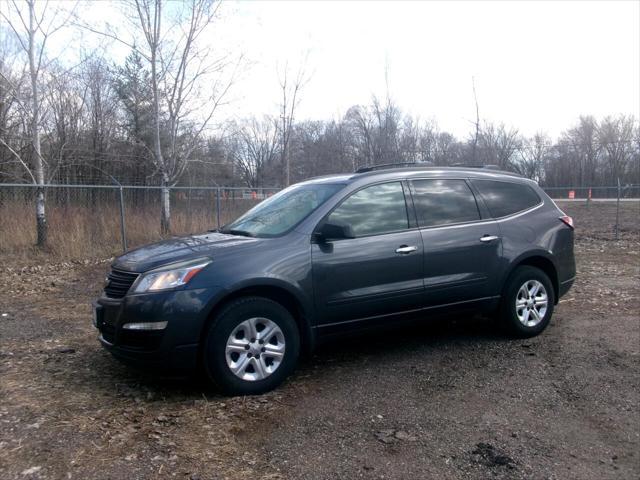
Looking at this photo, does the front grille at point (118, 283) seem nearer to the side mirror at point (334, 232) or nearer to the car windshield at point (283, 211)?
the car windshield at point (283, 211)

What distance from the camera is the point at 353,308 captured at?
Answer: 4453 mm

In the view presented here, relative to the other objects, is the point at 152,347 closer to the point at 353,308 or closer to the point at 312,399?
the point at 312,399

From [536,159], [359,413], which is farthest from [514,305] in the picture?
[536,159]

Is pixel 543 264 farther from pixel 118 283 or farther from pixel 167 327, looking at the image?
pixel 118 283

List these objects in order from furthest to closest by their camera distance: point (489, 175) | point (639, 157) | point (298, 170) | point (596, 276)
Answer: point (639, 157), point (298, 170), point (596, 276), point (489, 175)

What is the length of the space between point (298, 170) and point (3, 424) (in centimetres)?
4368

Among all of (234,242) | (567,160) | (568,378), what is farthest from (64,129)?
(567,160)

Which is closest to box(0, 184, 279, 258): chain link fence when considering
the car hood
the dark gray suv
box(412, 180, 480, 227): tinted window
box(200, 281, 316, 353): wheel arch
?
the car hood

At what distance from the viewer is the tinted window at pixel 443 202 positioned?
16.4 ft

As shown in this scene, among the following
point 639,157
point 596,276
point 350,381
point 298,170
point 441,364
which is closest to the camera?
point 350,381

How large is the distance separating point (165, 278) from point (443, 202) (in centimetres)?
279

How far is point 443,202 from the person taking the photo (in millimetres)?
5164

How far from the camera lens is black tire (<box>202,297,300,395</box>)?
3.87 metres

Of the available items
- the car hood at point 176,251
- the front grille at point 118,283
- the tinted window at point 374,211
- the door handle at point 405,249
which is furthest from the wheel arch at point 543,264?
the front grille at point 118,283
